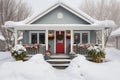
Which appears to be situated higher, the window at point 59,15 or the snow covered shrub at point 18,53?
the window at point 59,15

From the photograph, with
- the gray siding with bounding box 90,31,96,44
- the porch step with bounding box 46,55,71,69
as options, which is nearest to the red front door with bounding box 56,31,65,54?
the gray siding with bounding box 90,31,96,44

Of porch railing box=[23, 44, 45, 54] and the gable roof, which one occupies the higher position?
the gable roof

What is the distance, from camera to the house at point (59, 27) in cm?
1897

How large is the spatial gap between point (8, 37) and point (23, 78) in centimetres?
2778

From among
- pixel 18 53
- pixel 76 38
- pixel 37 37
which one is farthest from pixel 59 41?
pixel 18 53

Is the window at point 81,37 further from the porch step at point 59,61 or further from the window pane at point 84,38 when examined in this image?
the porch step at point 59,61

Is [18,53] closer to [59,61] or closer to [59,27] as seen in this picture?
[59,61]

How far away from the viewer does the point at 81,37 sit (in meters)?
21.6

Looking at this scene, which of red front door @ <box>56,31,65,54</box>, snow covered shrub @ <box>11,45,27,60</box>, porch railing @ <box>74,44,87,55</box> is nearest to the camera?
snow covered shrub @ <box>11,45,27,60</box>

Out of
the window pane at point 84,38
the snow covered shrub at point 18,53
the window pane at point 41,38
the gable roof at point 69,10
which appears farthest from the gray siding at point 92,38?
the snow covered shrub at point 18,53

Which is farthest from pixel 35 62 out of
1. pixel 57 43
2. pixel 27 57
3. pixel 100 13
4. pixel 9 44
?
pixel 100 13

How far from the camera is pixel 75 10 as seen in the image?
20.2m

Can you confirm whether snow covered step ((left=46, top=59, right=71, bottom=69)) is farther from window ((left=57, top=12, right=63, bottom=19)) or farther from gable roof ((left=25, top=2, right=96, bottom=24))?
window ((left=57, top=12, right=63, bottom=19))

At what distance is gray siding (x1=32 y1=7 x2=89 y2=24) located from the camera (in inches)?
817
